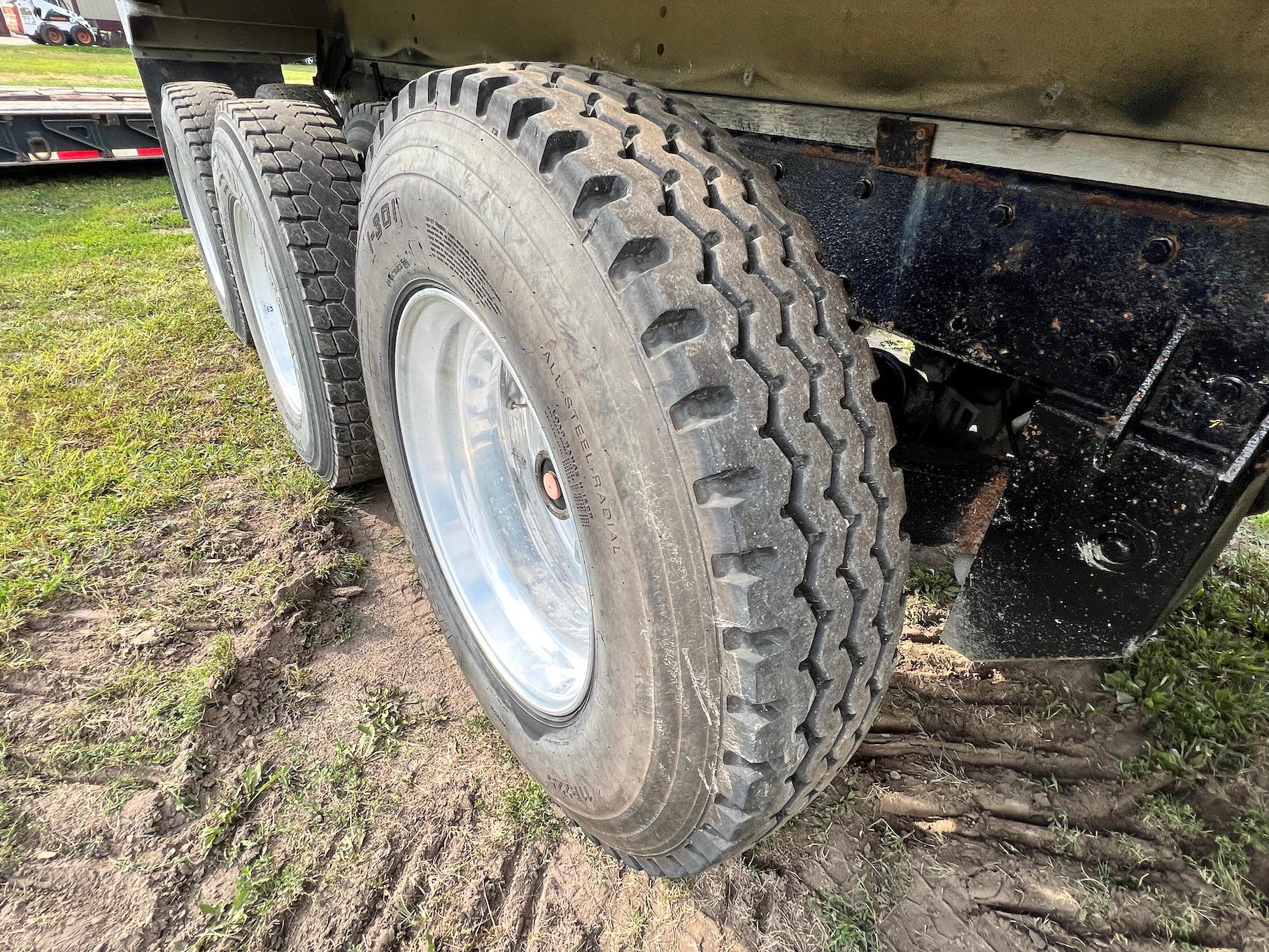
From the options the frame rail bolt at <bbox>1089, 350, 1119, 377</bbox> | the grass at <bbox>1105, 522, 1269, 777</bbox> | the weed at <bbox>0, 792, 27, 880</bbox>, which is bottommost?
the weed at <bbox>0, 792, 27, 880</bbox>

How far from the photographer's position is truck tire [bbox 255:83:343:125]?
4129 millimetres

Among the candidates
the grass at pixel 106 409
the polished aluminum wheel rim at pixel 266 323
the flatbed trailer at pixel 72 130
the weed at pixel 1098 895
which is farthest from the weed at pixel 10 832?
the flatbed trailer at pixel 72 130

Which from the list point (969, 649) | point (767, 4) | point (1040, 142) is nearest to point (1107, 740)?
point (969, 649)

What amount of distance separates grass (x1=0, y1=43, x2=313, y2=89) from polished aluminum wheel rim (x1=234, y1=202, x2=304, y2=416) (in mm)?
8817

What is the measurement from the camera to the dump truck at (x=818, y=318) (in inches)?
43.6

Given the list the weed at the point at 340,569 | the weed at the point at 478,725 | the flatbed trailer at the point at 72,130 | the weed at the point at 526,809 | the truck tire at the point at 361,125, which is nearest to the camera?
the weed at the point at 526,809

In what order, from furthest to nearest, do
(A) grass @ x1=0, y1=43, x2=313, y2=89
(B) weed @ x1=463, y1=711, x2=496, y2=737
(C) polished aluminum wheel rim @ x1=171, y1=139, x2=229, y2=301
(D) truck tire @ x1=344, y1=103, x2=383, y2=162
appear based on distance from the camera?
(A) grass @ x1=0, y1=43, x2=313, y2=89
(C) polished aluminum wheel rim @ x1=171, y1=139, x2=229, y2=301
(D) truck tire @ x1=344, y1=103, x2=383, y2=162
(B) weed @ x1=463, y1=711, x2=496, y2=737

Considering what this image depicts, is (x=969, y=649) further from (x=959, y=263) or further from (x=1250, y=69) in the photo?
(x=1250, y=69)

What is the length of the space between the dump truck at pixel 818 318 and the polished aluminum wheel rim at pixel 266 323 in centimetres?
182

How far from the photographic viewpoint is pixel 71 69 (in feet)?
53.8

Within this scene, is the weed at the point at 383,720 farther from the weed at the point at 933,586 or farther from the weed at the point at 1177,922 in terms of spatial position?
the weed at the point at 1177,922

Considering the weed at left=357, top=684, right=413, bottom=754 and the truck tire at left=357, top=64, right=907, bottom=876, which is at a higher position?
the truck tire at left=357, top=64, right=907, bottom=876

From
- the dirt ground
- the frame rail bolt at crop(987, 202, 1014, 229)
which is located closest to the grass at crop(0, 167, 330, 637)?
the dirt ground

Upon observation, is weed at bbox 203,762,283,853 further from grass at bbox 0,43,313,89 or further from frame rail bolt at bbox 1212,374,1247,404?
grass at bbox 0,43,313,89
